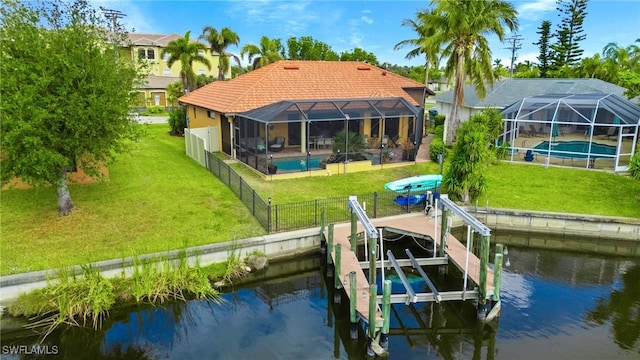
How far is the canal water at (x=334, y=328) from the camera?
411 inches

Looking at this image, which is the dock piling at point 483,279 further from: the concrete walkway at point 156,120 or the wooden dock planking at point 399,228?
the concrete walkway at point 156,120

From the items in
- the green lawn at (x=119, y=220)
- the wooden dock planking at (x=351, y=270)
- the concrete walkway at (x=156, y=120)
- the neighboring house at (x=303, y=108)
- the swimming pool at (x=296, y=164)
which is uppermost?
the neighboring house at (x=303, y=108)

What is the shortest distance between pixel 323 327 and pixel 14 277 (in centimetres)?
810

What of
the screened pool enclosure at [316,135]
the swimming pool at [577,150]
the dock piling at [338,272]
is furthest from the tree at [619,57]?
the dock piling at [338,272]

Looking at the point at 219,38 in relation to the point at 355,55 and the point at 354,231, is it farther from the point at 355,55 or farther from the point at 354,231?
the point at 354,231

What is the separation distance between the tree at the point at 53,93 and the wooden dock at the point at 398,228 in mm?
8352

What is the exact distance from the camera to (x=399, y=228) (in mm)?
15586

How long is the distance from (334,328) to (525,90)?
2747cm

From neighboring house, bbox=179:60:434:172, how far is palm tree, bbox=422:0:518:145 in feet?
12.1

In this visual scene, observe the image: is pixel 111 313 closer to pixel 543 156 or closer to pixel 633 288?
pixel 633 288

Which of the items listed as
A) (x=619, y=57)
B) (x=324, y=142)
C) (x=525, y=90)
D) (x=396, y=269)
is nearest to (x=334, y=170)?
(x=324, y=142)

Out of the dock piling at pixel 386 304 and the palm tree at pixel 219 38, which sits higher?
the palm tree at pixel 219 38

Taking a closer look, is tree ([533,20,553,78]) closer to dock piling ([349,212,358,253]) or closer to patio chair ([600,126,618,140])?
patio chair ([600,126,618,140])

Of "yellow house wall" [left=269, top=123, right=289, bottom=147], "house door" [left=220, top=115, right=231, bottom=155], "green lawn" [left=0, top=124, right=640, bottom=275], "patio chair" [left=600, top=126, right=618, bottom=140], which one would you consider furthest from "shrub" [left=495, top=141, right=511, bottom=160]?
"house door" [left=220, top=115, right=231, bottom=155]
